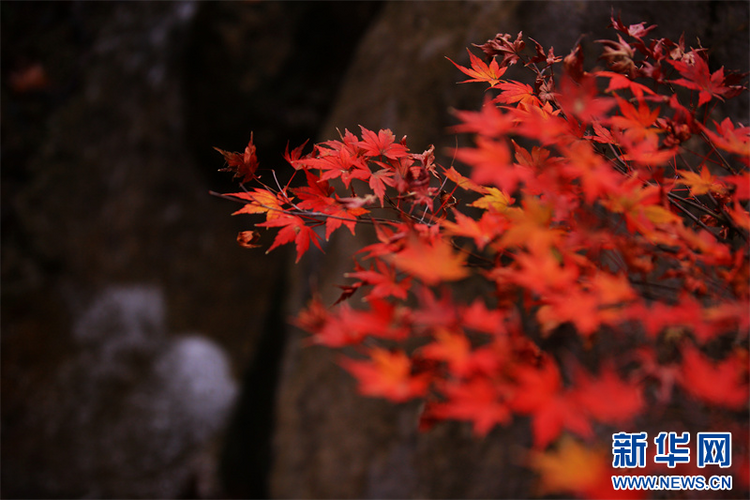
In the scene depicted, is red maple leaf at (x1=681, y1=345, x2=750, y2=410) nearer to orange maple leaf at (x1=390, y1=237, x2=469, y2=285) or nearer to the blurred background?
orange maple leaf at (x1=390, y1=237, x2=469, y2=285)

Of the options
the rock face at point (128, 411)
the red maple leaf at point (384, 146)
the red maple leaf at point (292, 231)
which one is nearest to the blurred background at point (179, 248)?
the rock face at point (128, 411)

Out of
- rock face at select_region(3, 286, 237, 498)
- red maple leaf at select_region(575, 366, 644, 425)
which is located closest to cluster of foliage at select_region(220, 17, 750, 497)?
red maple leaf at select_region(575, 366, 644, 425)

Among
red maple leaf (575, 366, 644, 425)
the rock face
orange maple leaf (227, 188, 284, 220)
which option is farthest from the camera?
the rock face

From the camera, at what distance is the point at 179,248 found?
395cm

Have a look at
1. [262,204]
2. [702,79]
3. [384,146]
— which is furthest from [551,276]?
[702,79]

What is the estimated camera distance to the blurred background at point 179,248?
217cm

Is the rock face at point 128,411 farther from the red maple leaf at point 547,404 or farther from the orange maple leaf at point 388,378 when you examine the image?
the red maple leaf at point 547,404

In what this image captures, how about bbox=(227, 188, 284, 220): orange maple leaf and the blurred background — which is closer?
bbox=(227, 188, 284, 220): orange maple leaf

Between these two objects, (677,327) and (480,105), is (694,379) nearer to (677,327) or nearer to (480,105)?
(677,327)

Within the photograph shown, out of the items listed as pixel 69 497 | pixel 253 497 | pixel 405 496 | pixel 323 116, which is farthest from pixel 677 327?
pixel 69 497

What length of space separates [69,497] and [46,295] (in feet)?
6.30

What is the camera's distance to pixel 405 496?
1.85 m

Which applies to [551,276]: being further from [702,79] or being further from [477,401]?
[702,79]

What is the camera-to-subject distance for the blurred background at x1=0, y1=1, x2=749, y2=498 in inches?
85.3
